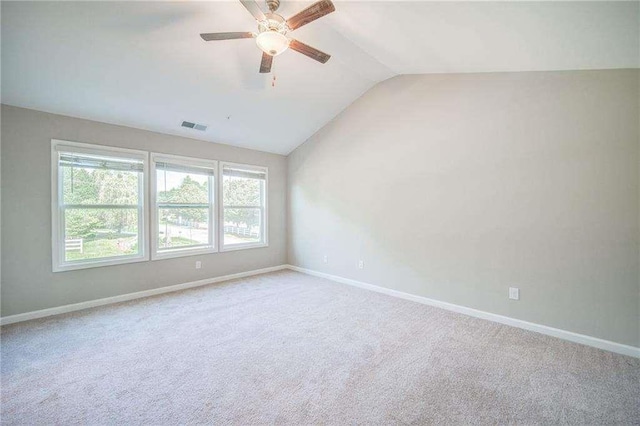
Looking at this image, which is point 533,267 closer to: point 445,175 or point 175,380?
point 445,175

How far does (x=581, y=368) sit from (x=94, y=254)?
5.35 metres

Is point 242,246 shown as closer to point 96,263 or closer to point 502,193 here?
point 96,263

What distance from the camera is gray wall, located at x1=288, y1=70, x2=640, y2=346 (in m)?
2.64

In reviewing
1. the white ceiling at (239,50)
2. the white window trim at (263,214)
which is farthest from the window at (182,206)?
the white ceiling at (239,50)

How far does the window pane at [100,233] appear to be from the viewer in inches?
141

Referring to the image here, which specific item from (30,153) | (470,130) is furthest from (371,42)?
(30,153)

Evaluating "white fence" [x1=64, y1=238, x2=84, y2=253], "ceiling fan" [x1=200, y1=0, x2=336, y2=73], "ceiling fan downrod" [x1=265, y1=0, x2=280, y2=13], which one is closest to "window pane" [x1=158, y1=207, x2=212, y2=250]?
"white fence" [x1=64, y1=238, x2=84, y2=253]

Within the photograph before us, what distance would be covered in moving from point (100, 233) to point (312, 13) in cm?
378

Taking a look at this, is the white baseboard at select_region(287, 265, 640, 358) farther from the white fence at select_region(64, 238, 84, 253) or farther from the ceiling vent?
the white fence at select_region(64, 238, 84, 253)

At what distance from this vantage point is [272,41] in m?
2.15

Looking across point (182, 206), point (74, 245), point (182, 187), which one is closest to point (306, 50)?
point (182, 187)

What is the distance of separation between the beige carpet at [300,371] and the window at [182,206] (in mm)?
1196

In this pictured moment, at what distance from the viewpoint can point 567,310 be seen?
287 cm

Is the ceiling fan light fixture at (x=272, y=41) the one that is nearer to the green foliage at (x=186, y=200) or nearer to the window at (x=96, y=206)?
the window at (x=96, y=206)
